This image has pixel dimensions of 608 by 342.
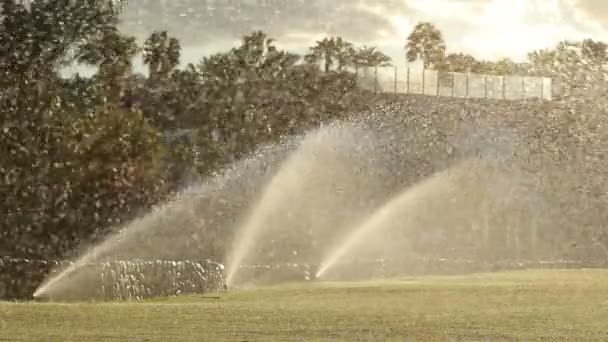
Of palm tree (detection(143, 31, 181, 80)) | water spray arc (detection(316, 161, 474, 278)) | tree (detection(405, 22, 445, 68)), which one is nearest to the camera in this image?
water spray arc (detection(316, 161, 474, 278))

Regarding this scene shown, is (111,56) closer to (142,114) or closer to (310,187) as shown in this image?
(142,114)

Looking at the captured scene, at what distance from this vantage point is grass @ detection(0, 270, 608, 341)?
19.0 meters

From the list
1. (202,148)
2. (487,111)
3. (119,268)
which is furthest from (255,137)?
(119,268)

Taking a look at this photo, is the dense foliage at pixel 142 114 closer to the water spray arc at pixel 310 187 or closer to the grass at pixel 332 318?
the water spray arc at pixel 310 187

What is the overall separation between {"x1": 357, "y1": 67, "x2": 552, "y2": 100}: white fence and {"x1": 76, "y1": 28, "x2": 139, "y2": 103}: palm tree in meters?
43.1

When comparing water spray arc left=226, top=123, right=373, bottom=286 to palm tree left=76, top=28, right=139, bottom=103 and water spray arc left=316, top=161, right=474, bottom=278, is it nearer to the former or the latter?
water spray arc left=316, top=161, right=474, bottom=278

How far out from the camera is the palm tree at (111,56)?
5128 centimetres

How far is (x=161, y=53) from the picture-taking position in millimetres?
96500

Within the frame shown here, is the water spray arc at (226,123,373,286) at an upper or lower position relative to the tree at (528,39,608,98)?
lower

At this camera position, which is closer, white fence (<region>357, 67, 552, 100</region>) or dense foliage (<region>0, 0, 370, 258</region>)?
dense foliage (<region>0, 0, 370, 258</region>)

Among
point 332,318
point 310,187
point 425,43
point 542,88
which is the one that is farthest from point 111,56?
point 425,43

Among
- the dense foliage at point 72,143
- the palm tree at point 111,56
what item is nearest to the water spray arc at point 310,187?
the dense foliage at point 72,143

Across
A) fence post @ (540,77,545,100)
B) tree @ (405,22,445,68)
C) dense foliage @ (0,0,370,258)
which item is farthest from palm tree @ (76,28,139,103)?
tree @ (405,22,445,68)

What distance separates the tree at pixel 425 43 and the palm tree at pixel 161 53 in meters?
42.6
